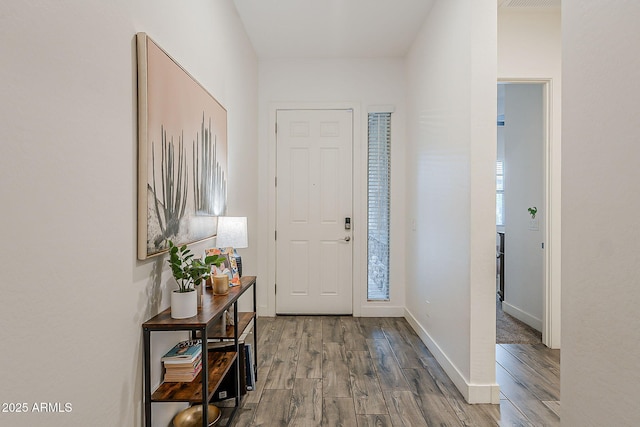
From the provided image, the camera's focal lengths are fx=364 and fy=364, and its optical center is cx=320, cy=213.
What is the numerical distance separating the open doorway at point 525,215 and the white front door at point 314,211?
165 cm

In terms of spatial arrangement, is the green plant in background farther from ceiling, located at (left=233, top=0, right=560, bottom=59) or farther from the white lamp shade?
ceiling, located at (left=233, top=0, right=560, bottom=59)

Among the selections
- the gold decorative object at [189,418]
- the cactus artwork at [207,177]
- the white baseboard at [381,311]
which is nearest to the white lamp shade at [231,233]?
the cactus artwork at [207,177]

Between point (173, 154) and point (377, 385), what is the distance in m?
1.95

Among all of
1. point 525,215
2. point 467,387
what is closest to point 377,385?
point 467,387

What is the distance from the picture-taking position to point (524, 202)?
3795mm

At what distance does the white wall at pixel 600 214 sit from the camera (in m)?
1.03

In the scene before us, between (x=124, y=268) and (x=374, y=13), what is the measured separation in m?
2.91

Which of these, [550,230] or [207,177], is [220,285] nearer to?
[207,177]

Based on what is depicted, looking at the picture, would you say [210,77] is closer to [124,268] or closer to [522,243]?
[124,268]

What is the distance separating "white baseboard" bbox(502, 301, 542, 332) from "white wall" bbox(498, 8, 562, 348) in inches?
13.5

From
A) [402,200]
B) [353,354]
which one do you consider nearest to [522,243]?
[402,200]

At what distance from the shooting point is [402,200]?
409 cm

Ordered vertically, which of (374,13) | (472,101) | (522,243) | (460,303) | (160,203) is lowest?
(460,303)

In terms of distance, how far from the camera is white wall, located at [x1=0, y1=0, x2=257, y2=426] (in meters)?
0.86
